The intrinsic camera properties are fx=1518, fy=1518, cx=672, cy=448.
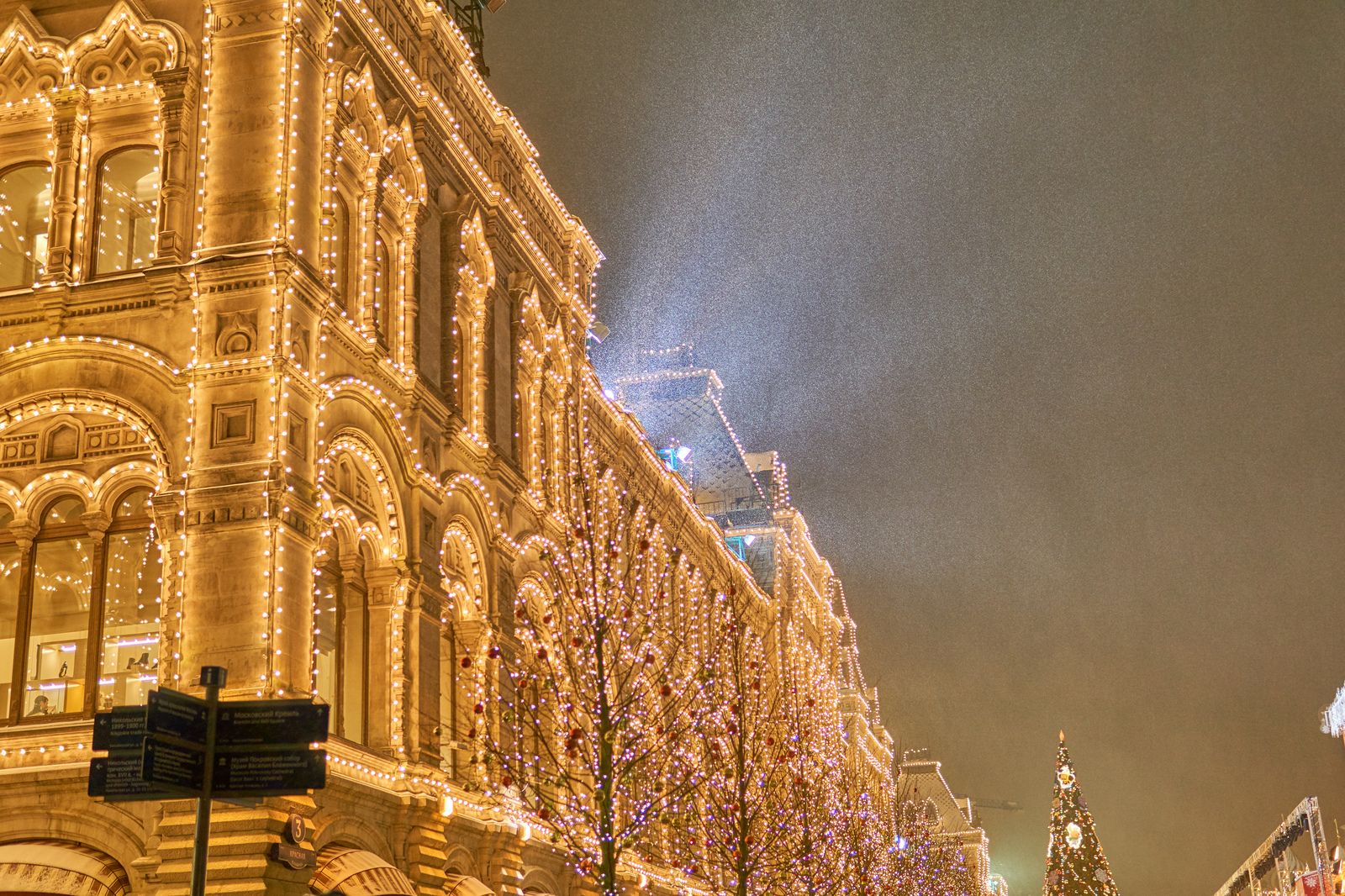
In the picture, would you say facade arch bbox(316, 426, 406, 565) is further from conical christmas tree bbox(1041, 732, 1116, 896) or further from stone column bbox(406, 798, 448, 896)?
conical christmas tree bbox(1041, 732, 1116, 896)

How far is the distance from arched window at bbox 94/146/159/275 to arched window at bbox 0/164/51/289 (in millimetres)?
1117

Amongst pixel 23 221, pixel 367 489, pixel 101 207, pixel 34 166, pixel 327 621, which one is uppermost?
pixel 34 166

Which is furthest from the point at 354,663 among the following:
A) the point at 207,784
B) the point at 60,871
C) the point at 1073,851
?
the point at 1073,851

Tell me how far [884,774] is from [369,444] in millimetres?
76247

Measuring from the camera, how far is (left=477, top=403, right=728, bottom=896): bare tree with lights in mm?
26281

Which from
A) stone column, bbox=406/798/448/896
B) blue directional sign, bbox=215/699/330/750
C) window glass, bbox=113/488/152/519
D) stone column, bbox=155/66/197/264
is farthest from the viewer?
stone column, bbox=406/798/448/896

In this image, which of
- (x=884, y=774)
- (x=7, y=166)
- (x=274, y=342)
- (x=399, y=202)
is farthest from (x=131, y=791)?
(x=884, y=774)

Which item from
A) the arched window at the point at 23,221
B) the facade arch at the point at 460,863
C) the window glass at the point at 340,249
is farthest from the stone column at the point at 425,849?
the arched window at the point at 23,221

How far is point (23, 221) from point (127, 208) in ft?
6.34

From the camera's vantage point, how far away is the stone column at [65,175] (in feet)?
78.8

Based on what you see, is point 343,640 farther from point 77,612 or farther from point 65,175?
point 65,175

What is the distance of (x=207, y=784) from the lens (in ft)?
44.7

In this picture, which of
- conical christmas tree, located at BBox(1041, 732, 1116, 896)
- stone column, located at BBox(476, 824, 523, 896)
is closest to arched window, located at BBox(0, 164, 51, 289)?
stone column, located at BBox(476, 824, 523, 896)

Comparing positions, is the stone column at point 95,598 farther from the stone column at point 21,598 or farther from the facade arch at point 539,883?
the facade arch at point 539,883
